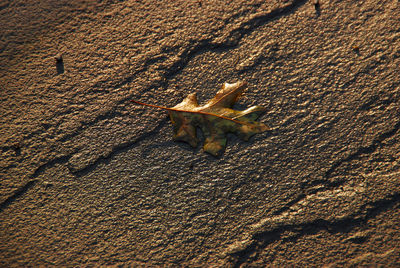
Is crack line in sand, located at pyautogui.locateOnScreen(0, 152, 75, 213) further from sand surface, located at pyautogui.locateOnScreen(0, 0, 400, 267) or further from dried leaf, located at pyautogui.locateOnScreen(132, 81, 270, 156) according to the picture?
dried leaf, located at pyautogui.locateOnScreen(132, 81, 270, 156)

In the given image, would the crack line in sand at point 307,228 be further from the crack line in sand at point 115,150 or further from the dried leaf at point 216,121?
the crack line in sand at point 115,150

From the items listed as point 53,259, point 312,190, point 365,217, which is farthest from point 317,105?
point 53,259

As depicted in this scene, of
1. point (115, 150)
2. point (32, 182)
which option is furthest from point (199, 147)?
point (32, 182)

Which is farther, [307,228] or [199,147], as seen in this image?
[199,147]

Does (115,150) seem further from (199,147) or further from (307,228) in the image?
(307,228)

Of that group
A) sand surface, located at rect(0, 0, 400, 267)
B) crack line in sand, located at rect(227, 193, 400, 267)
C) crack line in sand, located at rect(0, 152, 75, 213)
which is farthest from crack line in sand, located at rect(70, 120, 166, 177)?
crack line in sand, located at rect(227, 193, 400, 267)

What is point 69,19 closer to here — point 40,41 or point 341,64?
point 40,41
